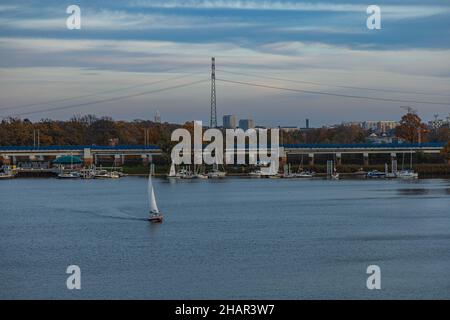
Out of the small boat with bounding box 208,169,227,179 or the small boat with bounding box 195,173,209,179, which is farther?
the small boat with bounding box 208,169,227,179

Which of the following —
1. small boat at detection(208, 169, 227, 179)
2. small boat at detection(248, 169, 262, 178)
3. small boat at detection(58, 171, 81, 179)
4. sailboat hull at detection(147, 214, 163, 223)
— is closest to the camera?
sailboat hull at detection(147, 214, 163, 223)

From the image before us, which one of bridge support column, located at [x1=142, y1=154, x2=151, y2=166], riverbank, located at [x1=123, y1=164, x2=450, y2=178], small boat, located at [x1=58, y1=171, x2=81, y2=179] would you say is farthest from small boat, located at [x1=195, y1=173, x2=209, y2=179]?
small boat, located at [x1=58, y1=171, x2=81, y2=179]

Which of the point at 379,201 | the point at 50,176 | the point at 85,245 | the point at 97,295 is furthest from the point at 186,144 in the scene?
the point at 97,295

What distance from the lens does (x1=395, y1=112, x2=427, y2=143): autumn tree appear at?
127m

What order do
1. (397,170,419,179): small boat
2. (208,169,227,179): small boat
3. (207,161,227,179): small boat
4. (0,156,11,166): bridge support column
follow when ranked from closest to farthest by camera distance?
(397,170,419,179): small boat → (208,169,227,179): small boat → (207,161,227,179): small boat → (0,156,11,166): bridge support column

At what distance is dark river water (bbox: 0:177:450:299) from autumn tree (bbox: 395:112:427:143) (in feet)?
233

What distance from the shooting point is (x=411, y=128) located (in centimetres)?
12875

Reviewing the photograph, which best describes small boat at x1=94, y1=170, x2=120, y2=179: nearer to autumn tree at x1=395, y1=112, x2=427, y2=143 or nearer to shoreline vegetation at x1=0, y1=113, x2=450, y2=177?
shoreline vegetation at x1=0, y1=113, x2=450, y2=177

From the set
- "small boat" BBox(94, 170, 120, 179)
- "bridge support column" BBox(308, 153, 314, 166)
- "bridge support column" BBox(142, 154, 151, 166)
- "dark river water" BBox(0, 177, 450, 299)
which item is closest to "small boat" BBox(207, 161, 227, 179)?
"small boat" BBox(94, 170, 120, 179)

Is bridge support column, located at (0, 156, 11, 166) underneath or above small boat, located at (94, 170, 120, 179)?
above

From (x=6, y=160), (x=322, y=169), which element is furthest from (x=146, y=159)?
(x=322, y=169)

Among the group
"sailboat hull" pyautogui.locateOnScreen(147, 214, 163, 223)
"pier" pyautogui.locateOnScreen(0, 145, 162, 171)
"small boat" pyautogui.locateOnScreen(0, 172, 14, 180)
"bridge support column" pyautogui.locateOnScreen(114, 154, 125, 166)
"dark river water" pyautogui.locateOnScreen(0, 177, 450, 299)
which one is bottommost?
"small boat" pyautogui.locateOnScreen(0, 172, 14, 180)

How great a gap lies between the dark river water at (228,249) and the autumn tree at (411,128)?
233ft
